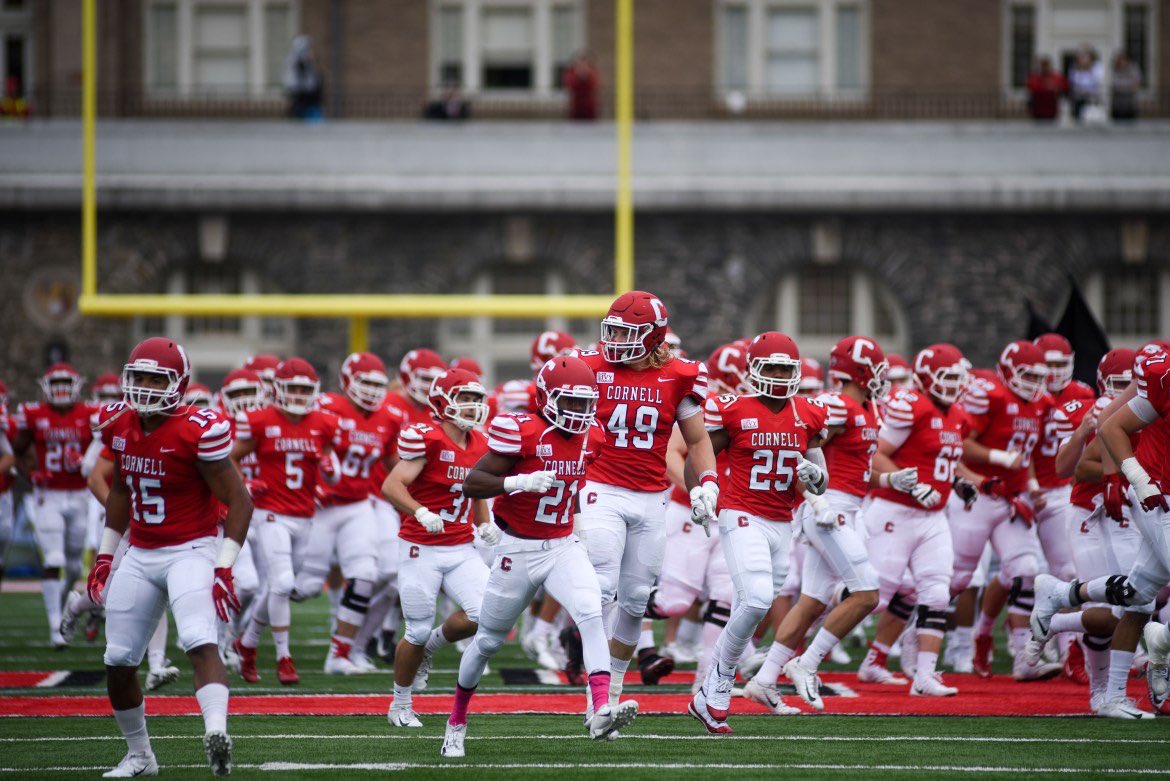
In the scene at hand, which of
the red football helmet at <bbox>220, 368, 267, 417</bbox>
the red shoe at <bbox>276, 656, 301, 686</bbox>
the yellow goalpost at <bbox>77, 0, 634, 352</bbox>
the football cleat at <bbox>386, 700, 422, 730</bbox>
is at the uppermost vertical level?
the yellow goalpost at <bbox>77, 0, 634, 352</bbox>

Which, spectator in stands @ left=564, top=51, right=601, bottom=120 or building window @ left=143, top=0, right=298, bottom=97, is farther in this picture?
building window @ left=143, top=0, right=298, bottom=97

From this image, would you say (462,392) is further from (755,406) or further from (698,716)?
(698,716)

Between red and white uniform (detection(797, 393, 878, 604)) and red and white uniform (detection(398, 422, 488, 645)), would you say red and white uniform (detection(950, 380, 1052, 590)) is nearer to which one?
red and white uniform (detection(797, 393, 878, 604))

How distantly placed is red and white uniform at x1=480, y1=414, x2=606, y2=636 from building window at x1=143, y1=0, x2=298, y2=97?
19764 millimetres

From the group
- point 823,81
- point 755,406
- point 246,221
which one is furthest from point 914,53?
point 755,406

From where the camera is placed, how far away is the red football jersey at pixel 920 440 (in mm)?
10547

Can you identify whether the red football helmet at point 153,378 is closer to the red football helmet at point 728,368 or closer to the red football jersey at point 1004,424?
the red football helmet at point 728,368

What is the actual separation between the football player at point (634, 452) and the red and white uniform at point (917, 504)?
2.12 meters

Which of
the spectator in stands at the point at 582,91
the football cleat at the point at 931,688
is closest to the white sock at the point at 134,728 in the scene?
the football cleat at the point at 931,688

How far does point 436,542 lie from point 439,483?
0.35 metres

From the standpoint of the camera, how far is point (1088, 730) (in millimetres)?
8875

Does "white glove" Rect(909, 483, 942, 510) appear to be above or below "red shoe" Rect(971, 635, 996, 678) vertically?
above

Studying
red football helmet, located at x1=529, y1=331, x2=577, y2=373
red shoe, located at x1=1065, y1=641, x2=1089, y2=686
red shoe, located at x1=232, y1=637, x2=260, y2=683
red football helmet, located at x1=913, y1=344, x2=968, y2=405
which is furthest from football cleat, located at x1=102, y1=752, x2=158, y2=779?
red shoe, located at x1=1065, y1=641, x2=1089, y2=686

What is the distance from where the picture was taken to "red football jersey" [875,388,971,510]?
10.5m
